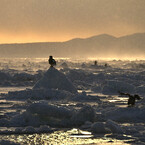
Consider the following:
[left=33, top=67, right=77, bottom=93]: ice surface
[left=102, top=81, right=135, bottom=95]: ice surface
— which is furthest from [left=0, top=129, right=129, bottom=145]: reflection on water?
[left=102, top=81, right=135, bottom=95]: ice surface

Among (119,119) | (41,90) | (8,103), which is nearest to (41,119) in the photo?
(119,119)

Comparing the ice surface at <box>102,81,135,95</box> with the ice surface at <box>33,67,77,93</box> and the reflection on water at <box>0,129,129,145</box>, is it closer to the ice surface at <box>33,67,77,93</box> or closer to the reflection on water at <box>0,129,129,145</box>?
the ice surface at <box>33,67,77,93</box>

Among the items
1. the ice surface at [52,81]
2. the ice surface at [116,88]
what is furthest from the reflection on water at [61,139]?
the ice surface at [116,88]

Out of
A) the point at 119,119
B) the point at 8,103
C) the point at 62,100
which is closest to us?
the point at 119,119

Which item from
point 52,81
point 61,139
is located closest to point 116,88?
point 52,81

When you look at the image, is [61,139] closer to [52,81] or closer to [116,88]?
[52,81]

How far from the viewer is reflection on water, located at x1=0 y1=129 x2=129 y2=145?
9414mm

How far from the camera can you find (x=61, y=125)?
38.0ft

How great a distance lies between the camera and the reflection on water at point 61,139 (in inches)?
371

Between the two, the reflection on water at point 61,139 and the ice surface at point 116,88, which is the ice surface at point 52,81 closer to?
the ice surface at point 116,88

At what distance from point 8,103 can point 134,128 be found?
7.53 metres

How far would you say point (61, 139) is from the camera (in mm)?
9812

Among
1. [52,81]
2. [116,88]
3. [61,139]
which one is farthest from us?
[116,88]

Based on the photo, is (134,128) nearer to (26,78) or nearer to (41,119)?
(41,119)
